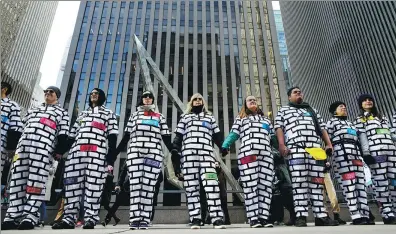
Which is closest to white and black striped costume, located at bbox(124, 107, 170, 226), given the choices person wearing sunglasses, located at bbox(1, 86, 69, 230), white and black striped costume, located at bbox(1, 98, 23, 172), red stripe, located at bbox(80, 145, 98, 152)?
red stripe, located at bbox(80, 145, 98, 152)

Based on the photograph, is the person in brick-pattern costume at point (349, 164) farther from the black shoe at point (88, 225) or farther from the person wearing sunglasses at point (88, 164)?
the black shoe at point (88, 225)

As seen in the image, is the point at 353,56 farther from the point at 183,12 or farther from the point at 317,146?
the point at 317,146

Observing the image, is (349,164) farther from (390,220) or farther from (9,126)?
(9,126)

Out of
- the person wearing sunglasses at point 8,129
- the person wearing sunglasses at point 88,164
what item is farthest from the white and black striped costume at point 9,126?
the person wearing sunglasses at point 88,164

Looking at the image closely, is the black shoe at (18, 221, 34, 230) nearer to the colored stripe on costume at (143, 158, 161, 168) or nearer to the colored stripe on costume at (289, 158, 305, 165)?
the colored stripe on costume at (143, 158, 161, 168)

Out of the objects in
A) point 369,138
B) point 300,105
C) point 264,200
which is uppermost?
point 300,105

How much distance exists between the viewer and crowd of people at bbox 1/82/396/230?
13.6 feet

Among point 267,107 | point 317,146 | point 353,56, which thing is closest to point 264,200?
point 317,146

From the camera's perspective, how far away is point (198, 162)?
4375 mm

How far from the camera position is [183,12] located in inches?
1757

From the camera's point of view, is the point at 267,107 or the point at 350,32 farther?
the point at 350,32

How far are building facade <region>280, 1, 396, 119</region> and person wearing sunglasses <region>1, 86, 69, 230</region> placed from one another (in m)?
48.8

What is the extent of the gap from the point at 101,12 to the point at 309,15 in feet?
165

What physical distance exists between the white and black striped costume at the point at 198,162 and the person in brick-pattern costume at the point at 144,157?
315mm
